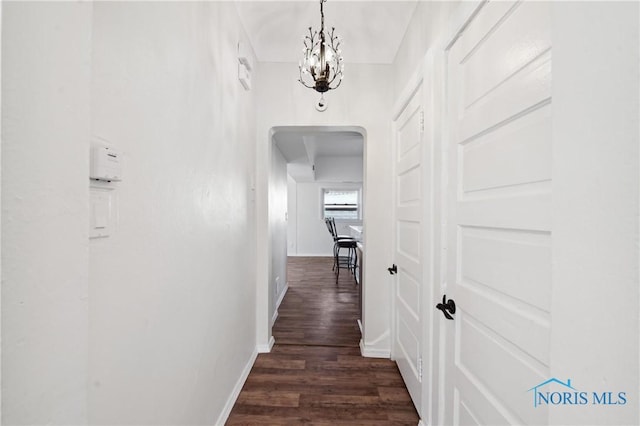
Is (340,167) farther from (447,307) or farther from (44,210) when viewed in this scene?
(44,210)

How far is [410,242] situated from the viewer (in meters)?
2.06

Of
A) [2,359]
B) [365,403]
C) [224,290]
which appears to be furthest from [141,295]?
[365,403]

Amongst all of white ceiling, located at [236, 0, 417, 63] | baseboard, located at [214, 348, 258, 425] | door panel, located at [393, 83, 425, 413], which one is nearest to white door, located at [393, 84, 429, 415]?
door panel, located at [393, 83, 425, 413]

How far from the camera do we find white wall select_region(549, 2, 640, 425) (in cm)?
50

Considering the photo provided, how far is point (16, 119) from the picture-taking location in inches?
16.3

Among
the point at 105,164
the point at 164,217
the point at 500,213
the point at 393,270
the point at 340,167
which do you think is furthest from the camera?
the point at 340,167

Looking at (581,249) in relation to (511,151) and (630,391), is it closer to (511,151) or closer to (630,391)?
(630,391)

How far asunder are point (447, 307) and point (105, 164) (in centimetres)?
139

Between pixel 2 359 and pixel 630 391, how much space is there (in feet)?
3.16

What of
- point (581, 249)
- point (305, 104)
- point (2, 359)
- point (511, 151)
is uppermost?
point (305, 104)

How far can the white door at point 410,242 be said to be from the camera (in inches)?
71.3

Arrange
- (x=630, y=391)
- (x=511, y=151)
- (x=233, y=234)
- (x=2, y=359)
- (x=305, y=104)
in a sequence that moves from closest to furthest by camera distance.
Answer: (x=2, y=359) < (x=630, y=391) < (x=511, y=151) < (x=233, y=234) < (x=305, y=104)

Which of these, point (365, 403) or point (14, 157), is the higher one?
point (14, 157)

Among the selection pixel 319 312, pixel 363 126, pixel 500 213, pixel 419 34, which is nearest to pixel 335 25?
pixel 419 34
